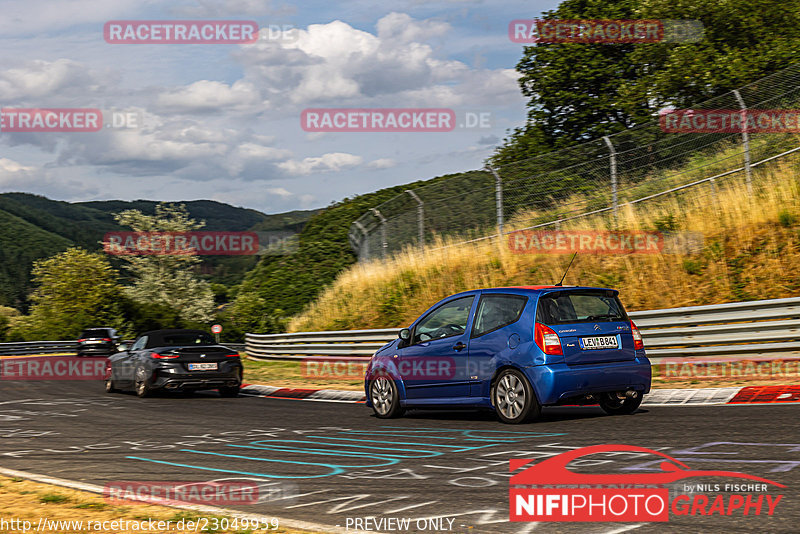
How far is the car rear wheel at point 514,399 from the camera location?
941 cm

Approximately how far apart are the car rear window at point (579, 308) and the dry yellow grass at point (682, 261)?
6003 mm

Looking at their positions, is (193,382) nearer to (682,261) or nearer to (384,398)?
(384,398)

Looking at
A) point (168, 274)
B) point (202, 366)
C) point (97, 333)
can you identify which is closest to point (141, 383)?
point (202, 366)

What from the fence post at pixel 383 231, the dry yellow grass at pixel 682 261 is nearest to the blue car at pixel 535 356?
the dry yellow grass at pixel 682 261

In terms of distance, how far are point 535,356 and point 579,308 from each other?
41.1 inches

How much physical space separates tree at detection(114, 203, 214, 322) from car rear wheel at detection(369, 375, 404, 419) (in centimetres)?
6062

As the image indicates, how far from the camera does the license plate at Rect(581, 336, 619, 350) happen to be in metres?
9.55

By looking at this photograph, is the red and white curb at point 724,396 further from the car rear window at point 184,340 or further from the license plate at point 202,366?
the car rear window at point 184,340

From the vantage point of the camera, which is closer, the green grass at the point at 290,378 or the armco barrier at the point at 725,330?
the armco barrier at the point at 725,330

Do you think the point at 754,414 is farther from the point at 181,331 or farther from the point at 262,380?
the point at 262,380

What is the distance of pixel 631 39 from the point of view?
30625mm

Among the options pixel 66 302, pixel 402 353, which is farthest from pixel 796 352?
pixel 66 302

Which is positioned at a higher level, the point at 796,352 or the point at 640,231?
the point at 640,231

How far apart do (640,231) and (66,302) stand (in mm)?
56094
